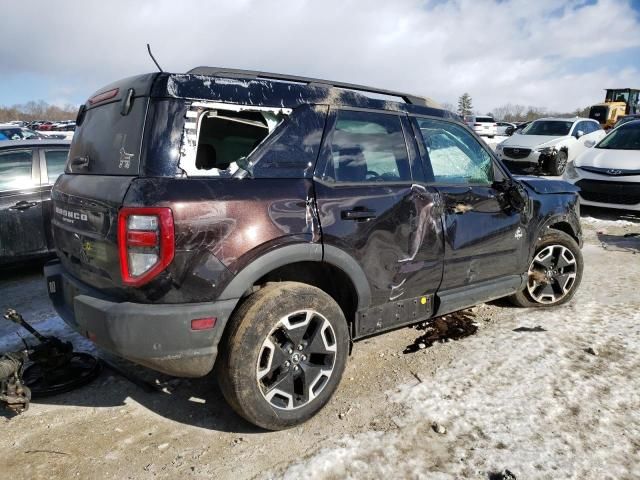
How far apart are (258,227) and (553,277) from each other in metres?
3.20

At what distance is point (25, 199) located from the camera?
5363 mm

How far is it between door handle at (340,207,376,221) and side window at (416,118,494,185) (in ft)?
2.44

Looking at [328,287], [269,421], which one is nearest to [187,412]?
[269,421]

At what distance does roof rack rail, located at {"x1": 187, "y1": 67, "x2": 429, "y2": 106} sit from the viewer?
104 inches

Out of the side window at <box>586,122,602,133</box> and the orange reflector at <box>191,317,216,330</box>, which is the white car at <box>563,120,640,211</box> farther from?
the orange reflector at <box>191,317,216,330</box>

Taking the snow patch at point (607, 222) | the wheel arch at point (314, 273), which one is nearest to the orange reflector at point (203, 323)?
the wheel arch at point (314, 273)

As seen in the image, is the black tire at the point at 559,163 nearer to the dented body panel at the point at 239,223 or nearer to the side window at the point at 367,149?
the dented body panel at the point at 239,223

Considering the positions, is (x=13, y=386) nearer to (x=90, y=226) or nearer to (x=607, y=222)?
(x=90, y=226)

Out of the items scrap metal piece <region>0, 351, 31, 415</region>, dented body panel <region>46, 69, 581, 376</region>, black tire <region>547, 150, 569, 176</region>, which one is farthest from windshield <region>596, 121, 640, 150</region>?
scrap metal piece <region>0, 351, 31, 415</region>

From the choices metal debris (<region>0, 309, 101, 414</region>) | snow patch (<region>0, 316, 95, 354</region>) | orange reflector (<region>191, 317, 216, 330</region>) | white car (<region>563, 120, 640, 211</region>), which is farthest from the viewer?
white car (<region>563, 120, 640, 211</region>)

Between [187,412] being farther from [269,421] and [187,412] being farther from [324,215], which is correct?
[324,215]

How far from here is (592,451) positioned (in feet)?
8.13

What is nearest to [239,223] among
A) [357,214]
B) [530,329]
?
[357,214]

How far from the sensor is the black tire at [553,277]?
438 cm
